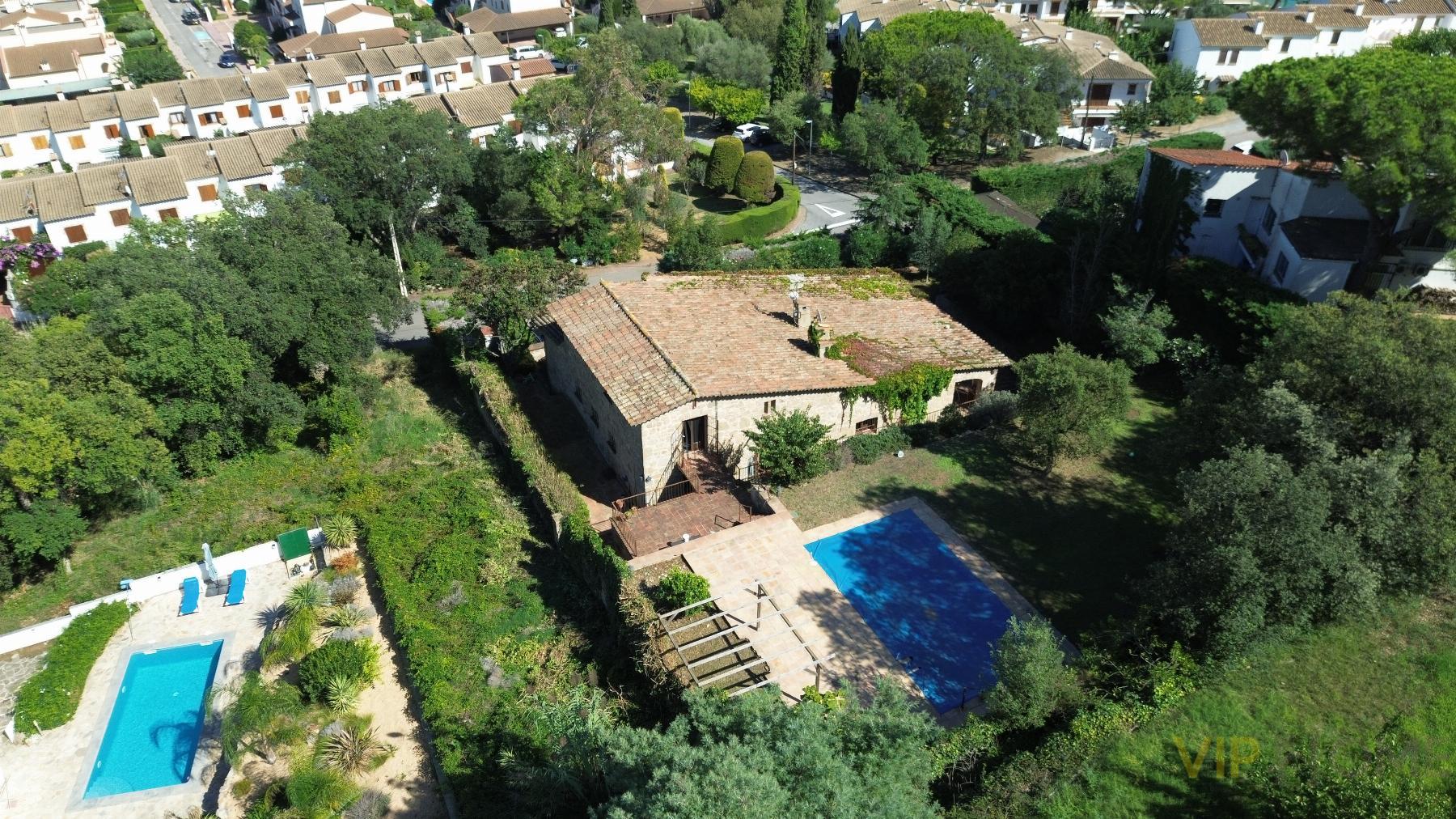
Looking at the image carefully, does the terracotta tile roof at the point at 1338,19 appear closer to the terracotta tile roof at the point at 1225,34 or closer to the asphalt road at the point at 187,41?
the terracotta tile roof at the point at 1225,34

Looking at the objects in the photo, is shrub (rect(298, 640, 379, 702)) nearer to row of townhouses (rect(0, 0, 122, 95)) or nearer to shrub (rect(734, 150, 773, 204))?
shrub (rect(734, 150, 773, 204))

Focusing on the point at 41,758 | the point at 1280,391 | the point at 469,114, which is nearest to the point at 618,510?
the point at 41,758

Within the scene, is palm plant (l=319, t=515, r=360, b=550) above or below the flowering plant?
below

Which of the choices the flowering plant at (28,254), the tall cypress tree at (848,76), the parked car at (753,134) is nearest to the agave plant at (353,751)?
the flowering plant at (28,254)

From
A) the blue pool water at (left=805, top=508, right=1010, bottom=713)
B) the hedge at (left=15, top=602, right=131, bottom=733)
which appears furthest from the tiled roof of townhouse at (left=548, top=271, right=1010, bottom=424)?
the hedge at (left=15, top=602, right=131, bottom=733)

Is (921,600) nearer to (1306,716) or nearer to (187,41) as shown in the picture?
(1306,716)

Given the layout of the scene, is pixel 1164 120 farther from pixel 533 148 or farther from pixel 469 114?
pixel 469 114

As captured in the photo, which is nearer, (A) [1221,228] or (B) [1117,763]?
(B) [1117,763]

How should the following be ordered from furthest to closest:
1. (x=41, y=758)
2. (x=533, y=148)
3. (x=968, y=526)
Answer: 1. (x=533, y=148)
2. (x=968, y=526)
3. (x=41, y=758)
